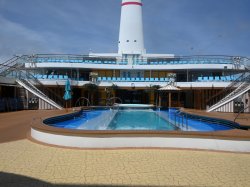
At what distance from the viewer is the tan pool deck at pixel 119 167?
4293 millimetres

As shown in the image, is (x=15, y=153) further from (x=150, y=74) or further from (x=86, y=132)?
(x=150, y=74)

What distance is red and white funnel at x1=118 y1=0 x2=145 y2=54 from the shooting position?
27.5 metres

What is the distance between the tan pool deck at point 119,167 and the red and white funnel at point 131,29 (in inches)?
851

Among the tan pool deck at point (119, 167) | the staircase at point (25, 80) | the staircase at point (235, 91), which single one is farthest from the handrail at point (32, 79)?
the tan pool deck at point (119, 167)

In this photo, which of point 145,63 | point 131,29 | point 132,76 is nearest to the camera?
point 145,63

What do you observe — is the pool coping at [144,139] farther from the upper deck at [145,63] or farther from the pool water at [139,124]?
the upper deck at [145,63]

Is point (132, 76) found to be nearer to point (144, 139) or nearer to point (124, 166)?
point (144, 139)

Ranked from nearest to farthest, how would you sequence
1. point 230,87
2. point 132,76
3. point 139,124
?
point 139,124, point 230,87, point 132,76

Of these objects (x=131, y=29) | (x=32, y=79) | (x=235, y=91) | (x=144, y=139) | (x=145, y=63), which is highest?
(x=131, y=29)

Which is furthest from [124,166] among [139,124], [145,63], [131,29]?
[131,29]

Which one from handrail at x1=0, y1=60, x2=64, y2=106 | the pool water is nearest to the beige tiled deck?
the pool water

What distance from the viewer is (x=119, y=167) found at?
5102mm

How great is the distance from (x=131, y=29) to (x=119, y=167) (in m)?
23.9

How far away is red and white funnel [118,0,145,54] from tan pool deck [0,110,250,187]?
21.6 metres
